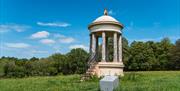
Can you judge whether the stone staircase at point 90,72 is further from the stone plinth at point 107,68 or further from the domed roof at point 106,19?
the domed roof at point 106,19

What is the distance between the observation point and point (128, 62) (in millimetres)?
54656

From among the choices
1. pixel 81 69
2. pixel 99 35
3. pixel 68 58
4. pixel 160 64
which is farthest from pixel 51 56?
pixel 99 35

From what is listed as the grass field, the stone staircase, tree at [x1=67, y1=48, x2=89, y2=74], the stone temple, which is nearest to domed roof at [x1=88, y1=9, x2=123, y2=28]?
the stone temple

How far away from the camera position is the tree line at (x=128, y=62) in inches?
2126

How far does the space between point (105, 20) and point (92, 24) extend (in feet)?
3.84

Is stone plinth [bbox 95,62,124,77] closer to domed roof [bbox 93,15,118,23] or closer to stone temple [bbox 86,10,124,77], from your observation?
stone temple [bbox 86,10,124,77]

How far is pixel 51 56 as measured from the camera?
66875mm

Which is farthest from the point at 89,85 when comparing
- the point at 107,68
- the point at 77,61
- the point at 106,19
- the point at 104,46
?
the point at 77,61

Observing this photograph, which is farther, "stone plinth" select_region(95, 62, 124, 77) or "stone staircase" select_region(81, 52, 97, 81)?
"stone plinth" select_region(95, 62, 124, 77)

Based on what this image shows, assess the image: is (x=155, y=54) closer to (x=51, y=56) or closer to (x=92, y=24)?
(x=51, y=56)

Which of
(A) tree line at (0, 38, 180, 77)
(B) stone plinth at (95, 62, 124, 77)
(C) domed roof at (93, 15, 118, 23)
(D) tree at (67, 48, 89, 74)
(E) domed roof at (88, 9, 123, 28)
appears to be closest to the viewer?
(B) stone plinth at (95, 62, 124, 77)

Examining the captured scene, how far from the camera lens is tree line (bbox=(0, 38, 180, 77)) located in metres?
54.0

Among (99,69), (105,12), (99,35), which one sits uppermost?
(105,12)

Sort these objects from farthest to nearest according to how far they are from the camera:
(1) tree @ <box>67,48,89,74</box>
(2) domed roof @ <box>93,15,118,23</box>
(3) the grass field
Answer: (1) tree @ <box>67,48,89,74</box>
(2) domed roof @ <box>93,15,118,23</box>
(3) the grass field
